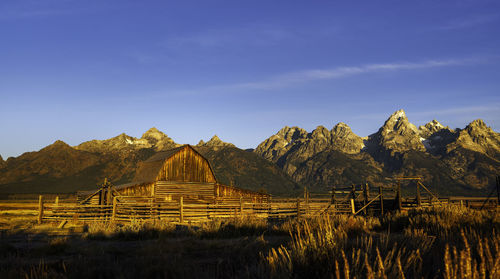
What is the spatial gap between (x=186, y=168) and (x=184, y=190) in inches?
100

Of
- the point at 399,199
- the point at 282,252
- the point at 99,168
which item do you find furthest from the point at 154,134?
the point at 282,252

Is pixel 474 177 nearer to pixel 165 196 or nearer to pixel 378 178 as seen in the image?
pixel 378 178

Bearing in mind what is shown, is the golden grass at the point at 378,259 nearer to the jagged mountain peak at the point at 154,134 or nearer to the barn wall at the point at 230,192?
the barn wall at the point at 230,192

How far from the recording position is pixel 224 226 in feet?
43.7

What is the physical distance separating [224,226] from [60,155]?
15606cm

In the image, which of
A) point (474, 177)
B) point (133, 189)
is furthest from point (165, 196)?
point (474, 177)

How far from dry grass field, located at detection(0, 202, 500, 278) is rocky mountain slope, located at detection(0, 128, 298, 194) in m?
121

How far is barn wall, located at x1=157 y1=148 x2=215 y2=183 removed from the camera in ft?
118

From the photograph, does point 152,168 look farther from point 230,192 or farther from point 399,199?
point 399,199

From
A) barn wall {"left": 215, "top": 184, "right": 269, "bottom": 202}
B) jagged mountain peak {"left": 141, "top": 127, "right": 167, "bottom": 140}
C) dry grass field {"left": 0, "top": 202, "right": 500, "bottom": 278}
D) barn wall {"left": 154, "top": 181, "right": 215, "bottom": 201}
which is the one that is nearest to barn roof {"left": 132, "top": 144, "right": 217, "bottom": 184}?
barn wall {"left": 154, "top": 181, "right": 215, "bottom": 201}

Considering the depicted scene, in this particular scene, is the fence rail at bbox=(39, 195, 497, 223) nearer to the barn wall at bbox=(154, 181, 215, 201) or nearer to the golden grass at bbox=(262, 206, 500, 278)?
the barn wall at bbox=(154, 181, 215, 201)

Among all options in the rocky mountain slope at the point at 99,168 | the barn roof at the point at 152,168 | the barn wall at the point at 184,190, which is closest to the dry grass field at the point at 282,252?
the barn wall at the point at 184,190

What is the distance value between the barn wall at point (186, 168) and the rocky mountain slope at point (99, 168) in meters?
96.3

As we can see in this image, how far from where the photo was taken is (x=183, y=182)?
119ft
